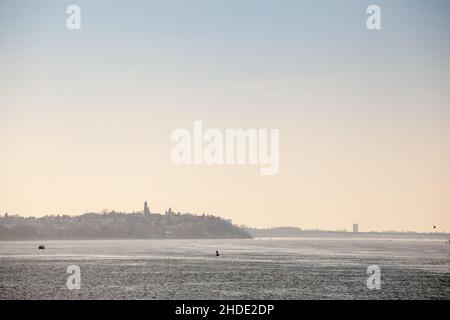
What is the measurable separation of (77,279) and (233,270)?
43782mm

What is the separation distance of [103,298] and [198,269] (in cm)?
5994

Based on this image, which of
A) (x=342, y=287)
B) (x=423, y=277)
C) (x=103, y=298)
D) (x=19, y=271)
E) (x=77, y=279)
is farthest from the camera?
(x=19, y=271)

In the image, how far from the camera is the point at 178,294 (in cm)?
9725
